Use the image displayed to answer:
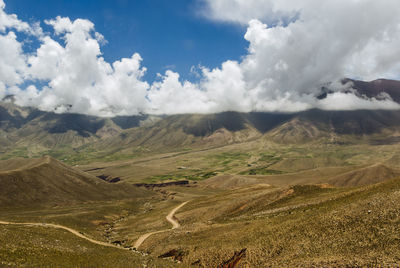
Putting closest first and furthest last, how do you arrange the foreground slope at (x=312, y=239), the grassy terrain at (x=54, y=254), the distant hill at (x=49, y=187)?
1. the foreground slope at (x=312, y=239)
2. the grassy terrain at (x=54, y=254)
3. the distant hill at (x=49, y=187)

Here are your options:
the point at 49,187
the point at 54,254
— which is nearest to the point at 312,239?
the point at 54,254

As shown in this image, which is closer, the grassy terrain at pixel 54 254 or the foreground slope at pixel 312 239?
the foreground slope at pixel 312 239

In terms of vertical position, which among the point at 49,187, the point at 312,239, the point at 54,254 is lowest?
the point at 49,187

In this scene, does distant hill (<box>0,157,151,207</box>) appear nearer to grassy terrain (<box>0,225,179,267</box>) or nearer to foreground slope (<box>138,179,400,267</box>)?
grassy terrain (<box>0,225,179,267</box>)

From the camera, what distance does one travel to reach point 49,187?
15375 cm

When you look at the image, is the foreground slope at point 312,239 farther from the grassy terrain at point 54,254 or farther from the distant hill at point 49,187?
the distant hill at point 49,187

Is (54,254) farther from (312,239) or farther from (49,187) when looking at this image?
(49,187)

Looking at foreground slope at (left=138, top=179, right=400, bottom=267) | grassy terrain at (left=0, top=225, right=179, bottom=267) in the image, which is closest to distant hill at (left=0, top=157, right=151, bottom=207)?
grassy terrain at (left=0, top=225, right=179, bottom=267)

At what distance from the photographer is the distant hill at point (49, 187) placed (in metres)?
135

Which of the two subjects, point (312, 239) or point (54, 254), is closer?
point (312, 239)

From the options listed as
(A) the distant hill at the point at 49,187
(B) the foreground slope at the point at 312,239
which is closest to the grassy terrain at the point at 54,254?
(B) the foreground slope at the point at 312,239

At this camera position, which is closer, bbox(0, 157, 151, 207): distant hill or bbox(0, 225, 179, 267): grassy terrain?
bbox(0, 225, 179, 267): grassy terrain

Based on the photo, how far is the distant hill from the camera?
135 m

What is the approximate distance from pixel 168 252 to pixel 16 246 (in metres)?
27.9
